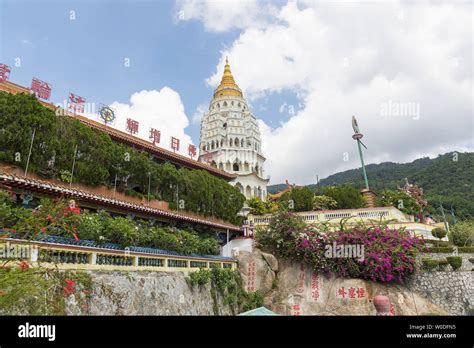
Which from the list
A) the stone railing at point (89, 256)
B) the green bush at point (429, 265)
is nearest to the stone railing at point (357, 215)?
the green bush at point (429, 265)

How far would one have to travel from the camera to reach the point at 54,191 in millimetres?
11992

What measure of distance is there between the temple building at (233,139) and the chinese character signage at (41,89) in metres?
25.0

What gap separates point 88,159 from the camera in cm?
1557

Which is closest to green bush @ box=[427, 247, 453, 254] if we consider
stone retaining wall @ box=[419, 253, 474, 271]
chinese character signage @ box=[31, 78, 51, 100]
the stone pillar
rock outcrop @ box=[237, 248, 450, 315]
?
stone retaining wall @ box=[419, 253, 474, 271]

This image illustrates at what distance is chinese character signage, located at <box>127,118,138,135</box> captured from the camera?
23125 millimetres

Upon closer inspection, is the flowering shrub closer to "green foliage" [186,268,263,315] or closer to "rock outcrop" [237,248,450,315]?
"rock outcrop" [237,248,450,315]

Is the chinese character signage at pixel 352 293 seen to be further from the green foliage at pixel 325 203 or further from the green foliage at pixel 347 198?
the green foliage at pixel 347 198

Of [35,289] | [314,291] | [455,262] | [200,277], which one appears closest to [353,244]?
[314,291]

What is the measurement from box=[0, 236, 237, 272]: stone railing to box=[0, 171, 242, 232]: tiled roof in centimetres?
341

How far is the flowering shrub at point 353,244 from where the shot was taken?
16.8 metres

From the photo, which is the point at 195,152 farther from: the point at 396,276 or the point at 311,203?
the point at 396,276

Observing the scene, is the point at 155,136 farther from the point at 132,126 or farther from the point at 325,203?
the point at 325,203
